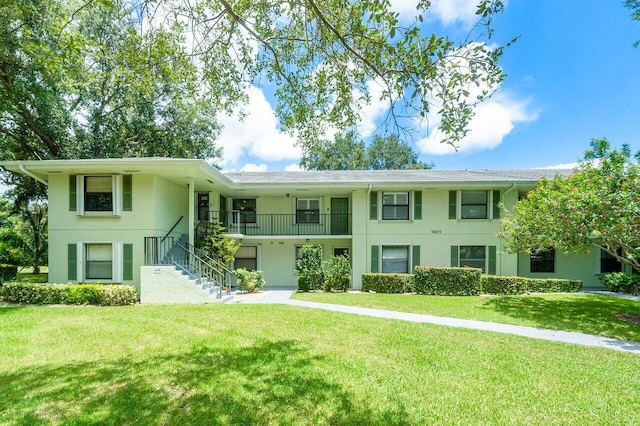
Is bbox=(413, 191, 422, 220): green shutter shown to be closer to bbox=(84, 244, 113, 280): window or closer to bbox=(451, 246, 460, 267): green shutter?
bbox=(451, 246, 460, 267): green shutter

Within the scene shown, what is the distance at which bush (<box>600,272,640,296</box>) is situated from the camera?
12.6 metres

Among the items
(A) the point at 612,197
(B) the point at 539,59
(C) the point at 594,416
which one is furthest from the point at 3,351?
(A) the point at 612,197

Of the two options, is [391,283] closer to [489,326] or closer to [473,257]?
[473,257]

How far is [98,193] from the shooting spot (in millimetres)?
11406

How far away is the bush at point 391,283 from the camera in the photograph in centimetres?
1255

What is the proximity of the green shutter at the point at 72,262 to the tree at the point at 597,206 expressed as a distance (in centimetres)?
1561

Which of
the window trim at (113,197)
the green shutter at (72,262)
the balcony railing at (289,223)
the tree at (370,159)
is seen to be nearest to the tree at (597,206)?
the balcony railing at (289,223)

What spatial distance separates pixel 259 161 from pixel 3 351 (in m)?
19.1

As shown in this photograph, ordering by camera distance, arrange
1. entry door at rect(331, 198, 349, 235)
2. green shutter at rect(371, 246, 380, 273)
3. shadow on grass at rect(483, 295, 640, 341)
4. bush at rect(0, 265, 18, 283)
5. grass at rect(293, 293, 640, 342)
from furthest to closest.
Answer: entry door at rect(331, 198, 349, 235) → green shutter at rect(371, 246, 380, 273) → bush at rect(0, 265, 18, 283) → grass at rect(293, 293, 640, 342) → shadow on grass at rect(483, 295, 640, 341)

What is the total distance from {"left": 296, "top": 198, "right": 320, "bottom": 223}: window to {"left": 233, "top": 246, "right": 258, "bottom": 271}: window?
104 inches

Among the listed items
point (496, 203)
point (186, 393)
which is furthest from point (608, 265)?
point (186, 393)

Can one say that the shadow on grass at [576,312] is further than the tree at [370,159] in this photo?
No

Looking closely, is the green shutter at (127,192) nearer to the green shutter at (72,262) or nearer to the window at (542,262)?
the green shutter at (72,262)

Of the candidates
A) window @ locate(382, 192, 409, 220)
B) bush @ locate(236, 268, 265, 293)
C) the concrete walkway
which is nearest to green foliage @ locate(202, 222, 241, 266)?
bush @ locate(236, 268, 265, 293)
